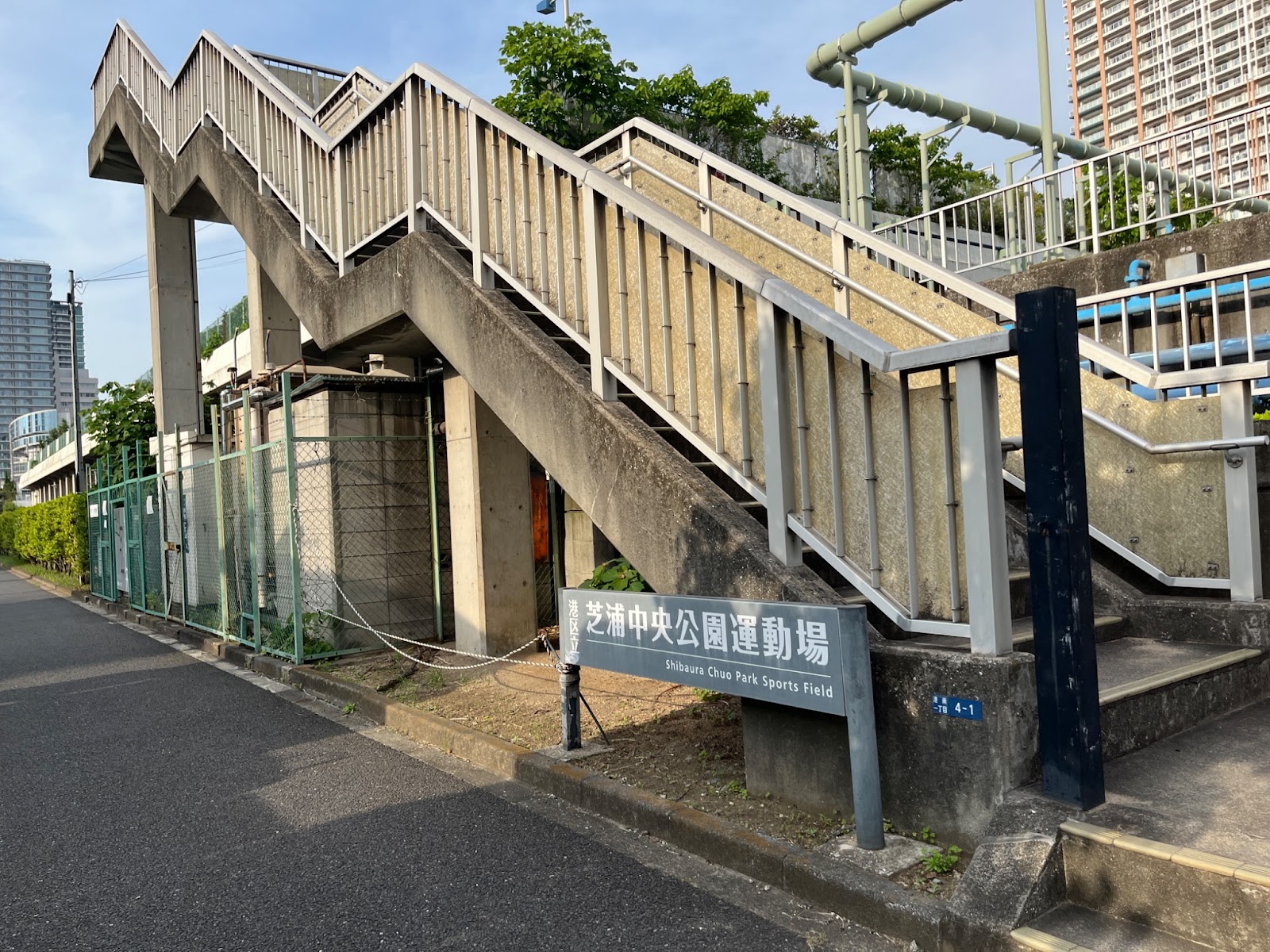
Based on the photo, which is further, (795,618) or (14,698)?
(14,698)

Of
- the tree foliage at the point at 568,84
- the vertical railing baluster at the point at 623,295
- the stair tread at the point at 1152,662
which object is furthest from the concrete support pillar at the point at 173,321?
the stair tread at the point at 1152,662

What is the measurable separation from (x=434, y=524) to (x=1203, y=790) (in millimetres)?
7204

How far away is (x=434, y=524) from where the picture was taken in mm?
Result: 9133

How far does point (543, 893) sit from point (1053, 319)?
2852mm

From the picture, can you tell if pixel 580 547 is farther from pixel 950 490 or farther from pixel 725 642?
pixel 950 490

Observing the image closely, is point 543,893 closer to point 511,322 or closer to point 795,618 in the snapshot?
point 795,618

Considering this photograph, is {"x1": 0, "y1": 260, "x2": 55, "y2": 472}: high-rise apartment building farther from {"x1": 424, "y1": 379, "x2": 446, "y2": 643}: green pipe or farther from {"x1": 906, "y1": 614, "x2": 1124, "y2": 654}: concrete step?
{"x1": 906, "y1": 614, "x2": 1124, "y2": 654}: concrete step

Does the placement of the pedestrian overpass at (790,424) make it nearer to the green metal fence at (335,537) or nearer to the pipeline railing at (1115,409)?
the pipeline railing at (1115,409)

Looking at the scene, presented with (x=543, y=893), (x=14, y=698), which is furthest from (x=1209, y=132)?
(x=14, y=698)

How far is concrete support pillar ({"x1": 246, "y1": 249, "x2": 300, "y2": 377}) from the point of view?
14695 mm

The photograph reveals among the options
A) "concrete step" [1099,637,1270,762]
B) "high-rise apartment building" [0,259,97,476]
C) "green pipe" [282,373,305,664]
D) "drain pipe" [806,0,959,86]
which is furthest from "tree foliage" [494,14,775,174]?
"high-rise apartment building" [0,259,97,476]

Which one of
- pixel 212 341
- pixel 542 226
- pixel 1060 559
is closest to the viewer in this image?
pixel 1060 559

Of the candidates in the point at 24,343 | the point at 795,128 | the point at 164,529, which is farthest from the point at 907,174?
the point at 24,343

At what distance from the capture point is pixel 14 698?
8.27 meters
